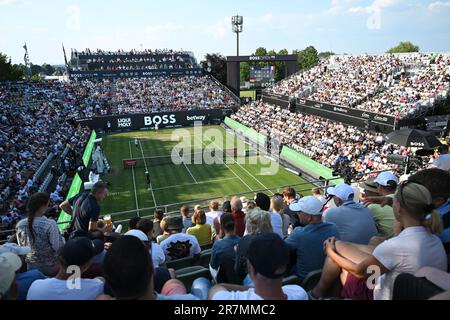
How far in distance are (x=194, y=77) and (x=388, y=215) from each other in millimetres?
58288

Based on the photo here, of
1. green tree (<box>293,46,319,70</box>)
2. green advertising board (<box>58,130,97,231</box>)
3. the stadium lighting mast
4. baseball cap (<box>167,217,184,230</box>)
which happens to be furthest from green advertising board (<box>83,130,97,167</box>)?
green tree (<box>293,46,319,70</box>)

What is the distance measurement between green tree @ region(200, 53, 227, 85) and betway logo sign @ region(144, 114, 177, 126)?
23.1 m

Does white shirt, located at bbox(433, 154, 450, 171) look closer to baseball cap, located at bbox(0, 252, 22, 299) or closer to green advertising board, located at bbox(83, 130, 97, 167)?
baseball cap, located at bbox(0, 252, 22, 299)

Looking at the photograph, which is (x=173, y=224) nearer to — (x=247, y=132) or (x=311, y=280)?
(x=311, y=280)

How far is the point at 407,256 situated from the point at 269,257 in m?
1.25

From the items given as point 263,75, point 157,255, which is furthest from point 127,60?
point 157,255

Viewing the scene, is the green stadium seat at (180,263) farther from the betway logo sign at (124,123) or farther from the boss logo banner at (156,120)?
the betway logo sign at (124,123)

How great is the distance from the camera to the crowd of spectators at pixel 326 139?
24359 millimetres

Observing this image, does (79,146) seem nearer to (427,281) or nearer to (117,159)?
(117,159)

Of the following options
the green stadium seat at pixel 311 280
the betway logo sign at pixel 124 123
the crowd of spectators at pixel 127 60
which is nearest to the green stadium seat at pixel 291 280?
the green stadium seat at pixel 311 280

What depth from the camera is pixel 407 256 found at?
275cm

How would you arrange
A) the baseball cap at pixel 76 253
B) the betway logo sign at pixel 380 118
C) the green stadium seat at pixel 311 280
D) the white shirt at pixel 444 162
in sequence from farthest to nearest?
the betway logo sign at pixel 380 118, the white shirt at pixel 444 162, the green stadium seat at pixel 311 280, the baseball cap at pixel 76 253

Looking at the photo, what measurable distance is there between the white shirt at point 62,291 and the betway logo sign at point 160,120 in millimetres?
45374

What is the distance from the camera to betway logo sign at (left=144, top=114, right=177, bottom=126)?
47.2 m
